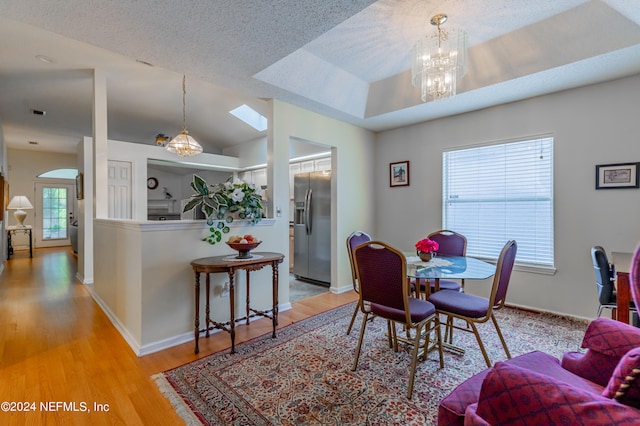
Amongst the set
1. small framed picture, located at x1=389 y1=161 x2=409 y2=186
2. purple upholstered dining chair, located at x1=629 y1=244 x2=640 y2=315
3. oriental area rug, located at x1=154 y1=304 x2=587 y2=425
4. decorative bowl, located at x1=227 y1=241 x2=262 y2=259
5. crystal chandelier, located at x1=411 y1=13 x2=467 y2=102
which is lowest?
oriental area rug, located at x1=154 y1=304 x2=587 y2=425

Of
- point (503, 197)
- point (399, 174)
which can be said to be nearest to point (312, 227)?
point (399, 174)

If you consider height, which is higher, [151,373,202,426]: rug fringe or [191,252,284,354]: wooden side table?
[191,252,284,354]: wooden side table

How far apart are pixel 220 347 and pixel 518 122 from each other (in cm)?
392

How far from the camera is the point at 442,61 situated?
2.35 metres

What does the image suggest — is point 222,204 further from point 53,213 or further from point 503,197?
point 53,213

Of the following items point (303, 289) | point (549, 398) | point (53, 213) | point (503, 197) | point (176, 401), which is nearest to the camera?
point (549, 398)

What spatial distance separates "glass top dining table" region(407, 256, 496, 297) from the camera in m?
1.98

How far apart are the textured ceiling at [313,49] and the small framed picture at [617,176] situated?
0.85 m

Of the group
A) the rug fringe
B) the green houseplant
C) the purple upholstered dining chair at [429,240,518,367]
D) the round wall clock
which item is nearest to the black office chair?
the purple upholstered dining chair at [429,240,518,367]

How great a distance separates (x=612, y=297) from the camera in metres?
2.29

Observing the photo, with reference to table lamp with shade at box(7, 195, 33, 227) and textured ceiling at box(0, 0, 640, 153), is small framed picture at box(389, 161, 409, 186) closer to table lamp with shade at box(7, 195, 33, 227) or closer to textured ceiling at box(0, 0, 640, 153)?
textured ceiling at box(0, 0, 640, 153)

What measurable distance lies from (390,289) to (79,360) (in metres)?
2.42

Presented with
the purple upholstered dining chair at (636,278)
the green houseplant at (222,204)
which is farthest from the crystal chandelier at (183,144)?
the purple upholstered dining chair at (636,278)

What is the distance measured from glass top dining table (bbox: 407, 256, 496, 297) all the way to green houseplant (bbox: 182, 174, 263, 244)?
1583mm
